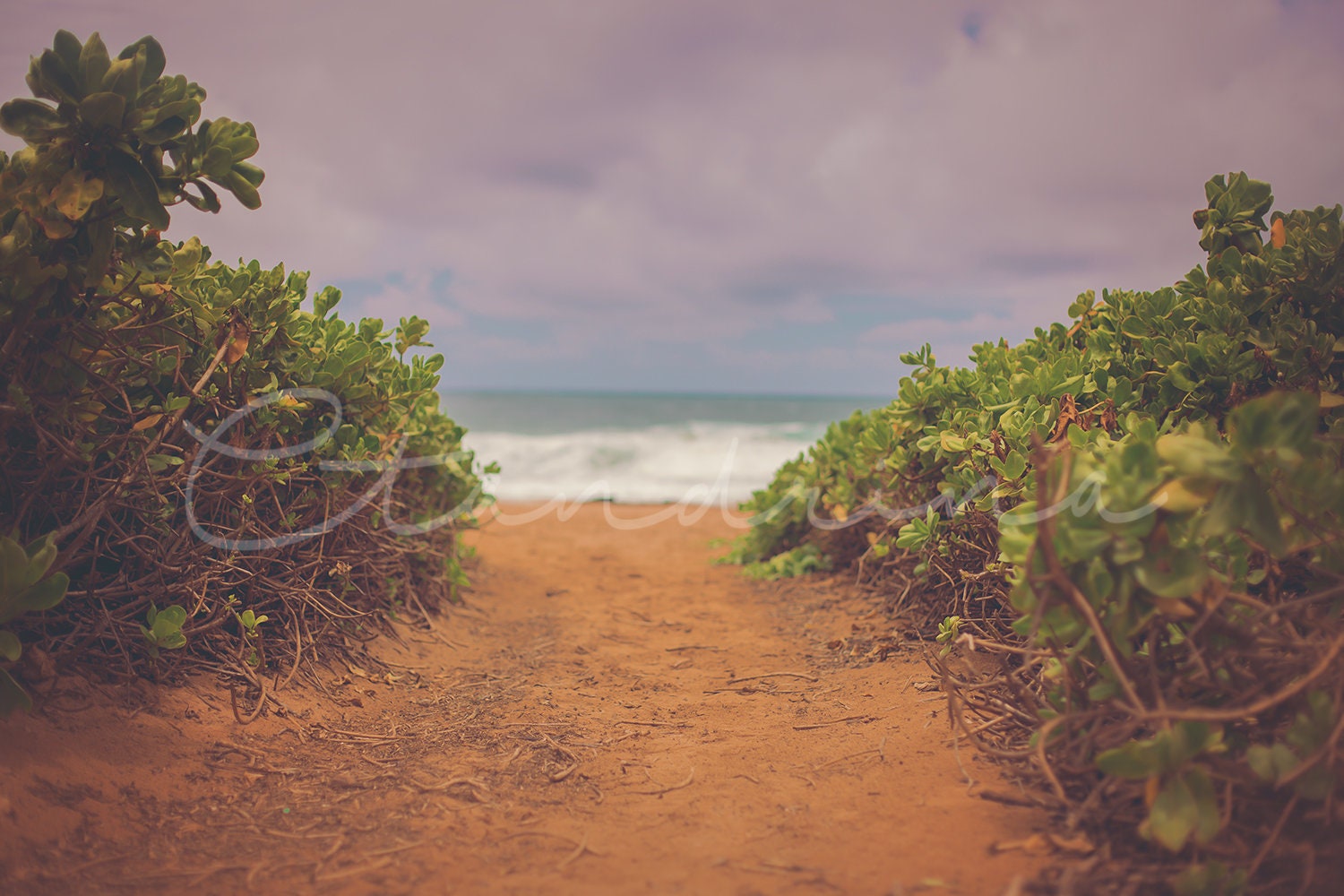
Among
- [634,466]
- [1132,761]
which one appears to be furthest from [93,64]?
[634,466]

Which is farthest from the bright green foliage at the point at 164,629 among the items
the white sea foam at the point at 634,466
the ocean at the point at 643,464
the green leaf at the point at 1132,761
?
the white sea foam at the point at 634,466

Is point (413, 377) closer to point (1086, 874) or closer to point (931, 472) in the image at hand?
point (931, 472)

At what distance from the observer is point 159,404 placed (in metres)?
2.51

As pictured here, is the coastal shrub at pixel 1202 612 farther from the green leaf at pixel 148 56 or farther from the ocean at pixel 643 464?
the ocean at pixel 643 464

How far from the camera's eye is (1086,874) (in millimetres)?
1493

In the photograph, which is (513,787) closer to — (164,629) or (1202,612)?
(164,629)

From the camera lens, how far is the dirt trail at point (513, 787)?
1701 millimetres

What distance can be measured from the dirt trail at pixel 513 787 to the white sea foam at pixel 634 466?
8908mm

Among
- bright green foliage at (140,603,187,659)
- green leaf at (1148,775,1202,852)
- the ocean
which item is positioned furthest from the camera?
the ocean

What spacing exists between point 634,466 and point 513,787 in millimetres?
16120

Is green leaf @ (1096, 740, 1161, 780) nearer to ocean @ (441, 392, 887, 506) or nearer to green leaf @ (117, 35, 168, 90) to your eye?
green leaf @ (117, 35, 168, 90)

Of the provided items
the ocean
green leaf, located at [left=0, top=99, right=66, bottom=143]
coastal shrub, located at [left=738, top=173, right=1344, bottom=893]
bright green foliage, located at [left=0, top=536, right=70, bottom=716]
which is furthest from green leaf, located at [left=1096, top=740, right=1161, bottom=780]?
the ocean

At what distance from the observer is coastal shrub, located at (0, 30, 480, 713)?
1957 mm

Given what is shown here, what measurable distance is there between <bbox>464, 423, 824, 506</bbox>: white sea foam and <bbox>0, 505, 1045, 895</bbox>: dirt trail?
8908 millimetres
